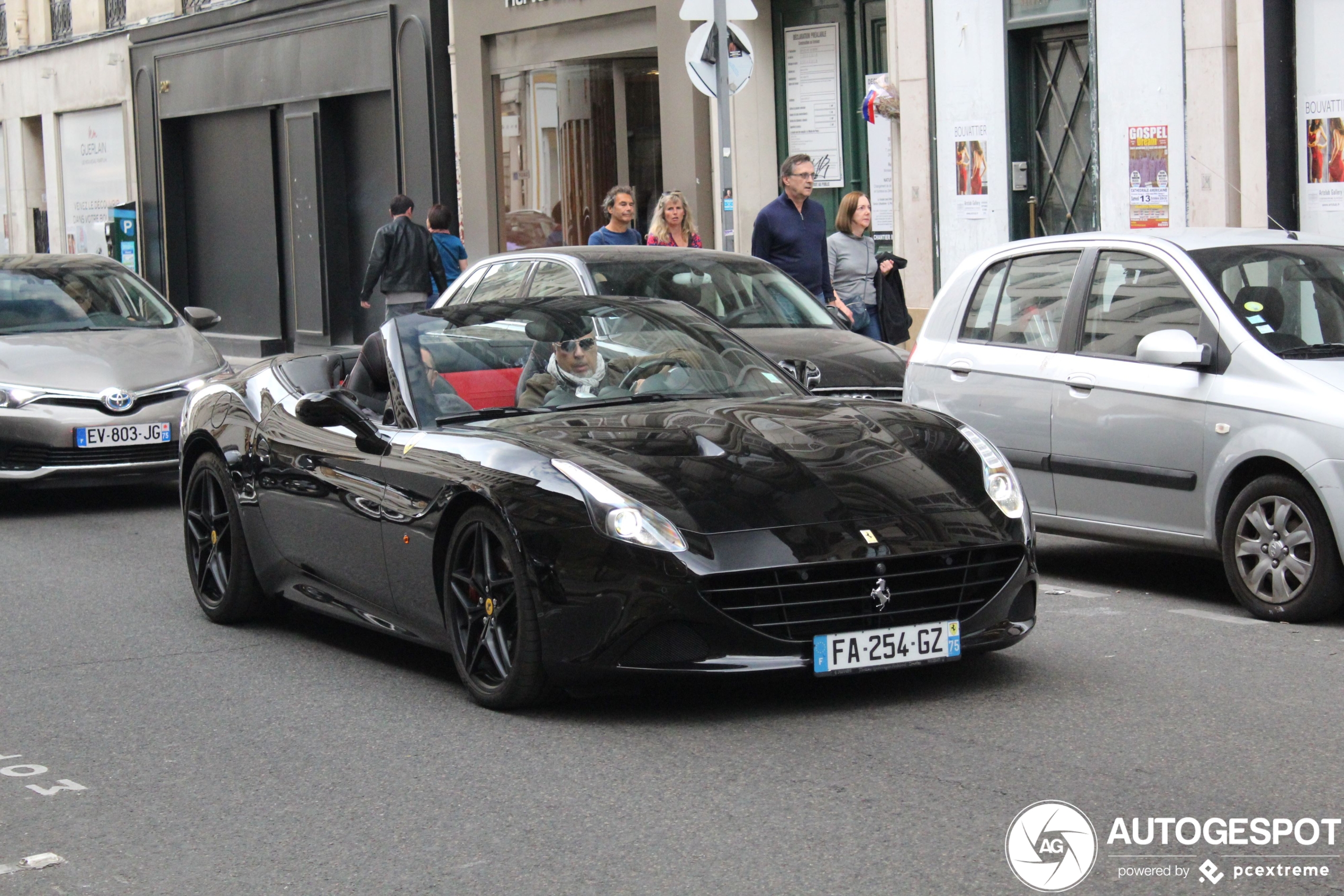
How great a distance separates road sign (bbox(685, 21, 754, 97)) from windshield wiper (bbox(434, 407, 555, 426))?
758cm

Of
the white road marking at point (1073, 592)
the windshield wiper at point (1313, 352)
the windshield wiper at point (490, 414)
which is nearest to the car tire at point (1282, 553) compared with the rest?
the windshield wiper at point (1313, 352)

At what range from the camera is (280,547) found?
25.2 feet

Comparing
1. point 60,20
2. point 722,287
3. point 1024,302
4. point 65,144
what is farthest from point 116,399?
point 60,20

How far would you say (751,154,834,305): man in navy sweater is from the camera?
1380 centimetres

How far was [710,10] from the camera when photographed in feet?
46.2

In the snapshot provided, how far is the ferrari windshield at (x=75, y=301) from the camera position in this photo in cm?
1312

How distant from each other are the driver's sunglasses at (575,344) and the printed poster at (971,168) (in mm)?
10952

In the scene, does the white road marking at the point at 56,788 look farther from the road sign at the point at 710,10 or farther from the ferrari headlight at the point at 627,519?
the road sign at the point at 710,10

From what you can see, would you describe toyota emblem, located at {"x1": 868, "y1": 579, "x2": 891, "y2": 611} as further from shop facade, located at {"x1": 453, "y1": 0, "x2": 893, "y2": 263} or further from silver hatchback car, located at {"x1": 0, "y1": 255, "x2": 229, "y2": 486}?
shop facade, located at {"x1": 453, "y1": 0, "x2": 893, "y2": 263}

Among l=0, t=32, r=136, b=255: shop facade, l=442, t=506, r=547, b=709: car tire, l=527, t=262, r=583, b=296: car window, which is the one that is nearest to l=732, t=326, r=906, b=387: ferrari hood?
l=527, t=262, r=583, b=296: car window

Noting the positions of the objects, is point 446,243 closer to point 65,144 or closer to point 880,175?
point 880,175

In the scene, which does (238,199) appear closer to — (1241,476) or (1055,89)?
(1055,89)

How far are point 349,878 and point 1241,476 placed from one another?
4410 mm

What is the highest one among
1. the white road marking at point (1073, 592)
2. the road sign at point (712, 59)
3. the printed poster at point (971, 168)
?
the road sign at point (712, 59)
